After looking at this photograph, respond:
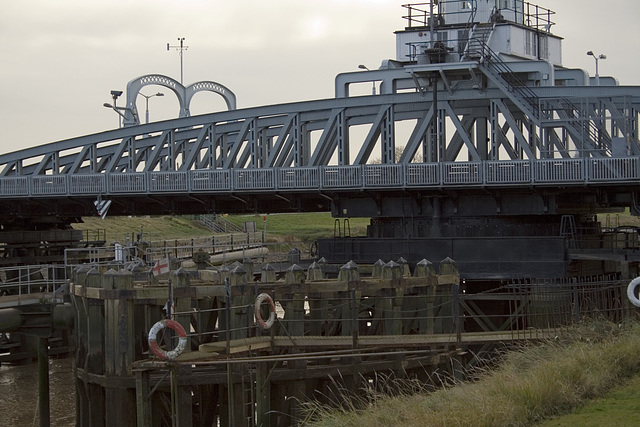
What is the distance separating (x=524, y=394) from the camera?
17.3 meters

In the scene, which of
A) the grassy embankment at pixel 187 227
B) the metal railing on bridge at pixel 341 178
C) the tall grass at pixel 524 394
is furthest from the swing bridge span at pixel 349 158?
the grassy embankment at pixel 187 227

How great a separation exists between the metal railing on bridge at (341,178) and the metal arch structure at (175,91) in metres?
8.73

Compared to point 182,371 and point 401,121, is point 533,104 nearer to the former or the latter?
point 401,121

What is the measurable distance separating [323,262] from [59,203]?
23869mm

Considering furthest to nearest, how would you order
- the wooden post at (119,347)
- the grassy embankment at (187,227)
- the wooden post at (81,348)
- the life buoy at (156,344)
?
the grassy embankment at (187,227)
the wooden post at (81,348)
the wooden post at (119,347)
the life buoy at (156,344)

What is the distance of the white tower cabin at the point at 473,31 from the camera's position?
49.5 m

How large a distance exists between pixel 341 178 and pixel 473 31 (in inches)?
394

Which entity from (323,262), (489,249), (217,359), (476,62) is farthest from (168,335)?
(476,62)

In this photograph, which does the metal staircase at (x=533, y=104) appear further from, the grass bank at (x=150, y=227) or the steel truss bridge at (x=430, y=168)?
the grass bank at (x=150, y=227)

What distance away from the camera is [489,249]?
127ft

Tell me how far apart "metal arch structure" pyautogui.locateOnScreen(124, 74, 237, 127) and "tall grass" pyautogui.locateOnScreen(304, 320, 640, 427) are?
44.5 meters

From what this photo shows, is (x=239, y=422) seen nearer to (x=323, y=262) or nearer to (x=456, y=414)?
(x=456, y=414)

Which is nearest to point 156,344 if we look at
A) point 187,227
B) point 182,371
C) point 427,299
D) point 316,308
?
point 182,371

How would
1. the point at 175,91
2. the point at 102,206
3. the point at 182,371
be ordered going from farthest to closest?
the point at 175,91 → the point at 102,206 → the point at 182,371
